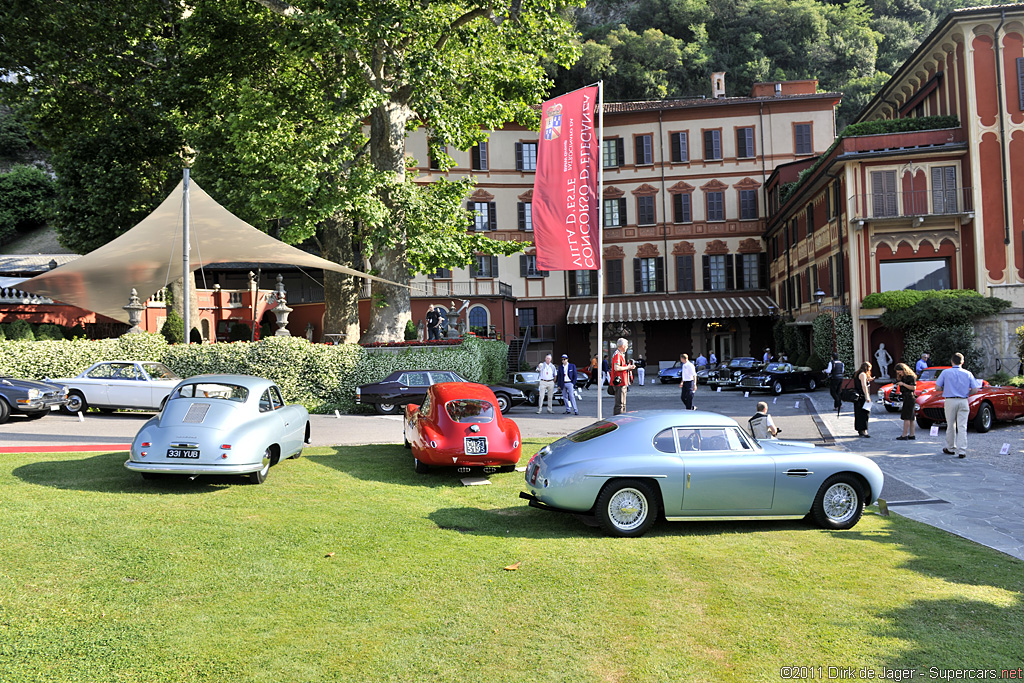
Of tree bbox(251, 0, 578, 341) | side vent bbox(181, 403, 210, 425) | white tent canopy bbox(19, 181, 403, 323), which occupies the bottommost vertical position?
side vent bbox(181, 403, 210, 425)

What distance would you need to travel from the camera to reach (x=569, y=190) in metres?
15.0

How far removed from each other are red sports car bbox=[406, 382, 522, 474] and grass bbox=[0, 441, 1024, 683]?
1844 mm

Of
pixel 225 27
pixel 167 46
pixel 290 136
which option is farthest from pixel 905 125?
pixel 167 46

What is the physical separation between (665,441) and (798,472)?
1.49m

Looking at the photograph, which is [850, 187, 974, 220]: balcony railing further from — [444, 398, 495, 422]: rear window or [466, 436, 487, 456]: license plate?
[466, 436, 487, 456]: license plate

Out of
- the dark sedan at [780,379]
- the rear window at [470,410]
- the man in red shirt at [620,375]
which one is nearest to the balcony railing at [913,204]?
the dark sedan at [780,379]

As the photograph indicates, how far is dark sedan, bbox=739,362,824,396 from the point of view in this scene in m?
29.2

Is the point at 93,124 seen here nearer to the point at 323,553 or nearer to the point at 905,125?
the point at 323,553

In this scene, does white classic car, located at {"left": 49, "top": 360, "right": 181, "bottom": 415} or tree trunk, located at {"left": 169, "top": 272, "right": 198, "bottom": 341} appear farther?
tree trunk, located at {"left": 169, "top": 272, "right": 198, "bottom": 341}

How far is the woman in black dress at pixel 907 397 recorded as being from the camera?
15078 mm

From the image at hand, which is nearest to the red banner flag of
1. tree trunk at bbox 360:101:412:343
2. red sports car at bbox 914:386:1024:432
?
red sports car at bbox 914:386:1024:432

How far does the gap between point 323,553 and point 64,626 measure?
231 centimetres

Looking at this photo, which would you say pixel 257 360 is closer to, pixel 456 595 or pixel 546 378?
pixel 546 378

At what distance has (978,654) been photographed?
490 cm
